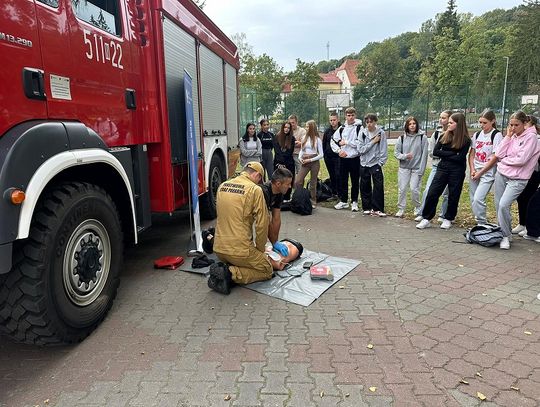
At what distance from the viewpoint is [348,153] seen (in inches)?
299

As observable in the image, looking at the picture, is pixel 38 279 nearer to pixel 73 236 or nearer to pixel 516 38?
pixel 73 236

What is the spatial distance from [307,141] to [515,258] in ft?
14.1

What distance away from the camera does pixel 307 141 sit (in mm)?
8172

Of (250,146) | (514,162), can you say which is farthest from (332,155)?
(514,162)

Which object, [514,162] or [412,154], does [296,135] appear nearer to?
[412,154]

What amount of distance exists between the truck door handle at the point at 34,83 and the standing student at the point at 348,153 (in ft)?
18.3

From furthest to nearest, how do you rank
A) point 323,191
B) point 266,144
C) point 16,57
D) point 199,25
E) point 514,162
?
point 266,144 < point 323,191 < point 199,25 < point 514,162 < point 16,57

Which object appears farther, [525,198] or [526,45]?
[526,45]

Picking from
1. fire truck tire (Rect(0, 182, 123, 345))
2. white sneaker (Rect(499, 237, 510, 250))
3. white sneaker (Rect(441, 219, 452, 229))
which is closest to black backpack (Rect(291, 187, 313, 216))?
white sneaker (Rect(441, 219, 452, 229))

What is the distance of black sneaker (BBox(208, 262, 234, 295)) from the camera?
3973 mm

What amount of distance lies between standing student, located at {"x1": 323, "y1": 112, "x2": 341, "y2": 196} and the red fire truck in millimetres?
4125

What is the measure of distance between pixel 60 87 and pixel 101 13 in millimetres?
986

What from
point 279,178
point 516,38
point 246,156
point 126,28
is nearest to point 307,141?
point 246,156

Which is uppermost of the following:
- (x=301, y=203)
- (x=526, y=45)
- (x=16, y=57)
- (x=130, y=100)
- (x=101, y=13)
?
(x=526, y=45)
